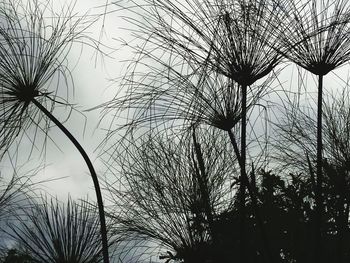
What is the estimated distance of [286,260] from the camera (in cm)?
337

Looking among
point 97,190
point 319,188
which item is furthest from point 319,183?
point 97,190

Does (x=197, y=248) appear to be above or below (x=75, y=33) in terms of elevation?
below

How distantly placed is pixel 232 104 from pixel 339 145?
118 cm

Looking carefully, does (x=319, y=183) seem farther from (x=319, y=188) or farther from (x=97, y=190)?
(x=97, y=190)

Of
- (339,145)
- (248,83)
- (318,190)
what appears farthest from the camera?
(339,145)

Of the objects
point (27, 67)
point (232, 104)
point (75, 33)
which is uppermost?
point (75, 33)

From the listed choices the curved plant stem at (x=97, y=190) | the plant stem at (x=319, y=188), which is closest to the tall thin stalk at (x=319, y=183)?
the plant stem at (x=319, y=188)

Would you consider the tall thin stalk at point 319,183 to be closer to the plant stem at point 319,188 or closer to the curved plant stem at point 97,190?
the plant stem at point 319,188

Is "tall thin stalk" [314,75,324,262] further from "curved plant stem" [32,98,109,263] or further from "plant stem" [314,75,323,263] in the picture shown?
"curved plant stem" [32,98,109,263]

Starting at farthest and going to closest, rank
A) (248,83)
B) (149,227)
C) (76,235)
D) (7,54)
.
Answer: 1. (149,227)
2. (76,235)
3. (7,54)
4. (248,83)

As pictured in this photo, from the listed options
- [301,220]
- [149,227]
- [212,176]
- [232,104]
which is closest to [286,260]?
[301,220]

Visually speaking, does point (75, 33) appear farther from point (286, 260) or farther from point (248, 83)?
point (286, 260)

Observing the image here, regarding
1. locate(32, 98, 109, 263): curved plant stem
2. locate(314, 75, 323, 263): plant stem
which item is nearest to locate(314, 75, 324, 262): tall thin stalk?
locate(314, 75, 323, 263): plant stem

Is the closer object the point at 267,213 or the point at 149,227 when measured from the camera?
the point at 149,227
